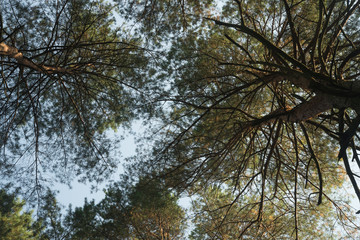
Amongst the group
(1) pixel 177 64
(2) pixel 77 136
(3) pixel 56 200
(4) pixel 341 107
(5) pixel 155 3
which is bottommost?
(4) pixel 341 107

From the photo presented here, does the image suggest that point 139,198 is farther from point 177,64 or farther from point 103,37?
point 103,37

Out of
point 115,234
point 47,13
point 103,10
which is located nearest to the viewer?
point 47,13

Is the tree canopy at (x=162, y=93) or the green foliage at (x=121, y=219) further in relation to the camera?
the green foliage at (x=121, y=219)

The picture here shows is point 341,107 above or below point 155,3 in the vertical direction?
below

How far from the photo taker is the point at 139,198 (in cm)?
558

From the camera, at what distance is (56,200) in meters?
5.11

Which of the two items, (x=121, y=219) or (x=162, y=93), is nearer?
(x=162, y=93)

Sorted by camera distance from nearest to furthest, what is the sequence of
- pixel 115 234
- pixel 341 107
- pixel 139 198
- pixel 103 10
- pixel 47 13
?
pixel 341 107, pixel 47 13, pixel 103 10, pixel 139 198, pixel 115 234

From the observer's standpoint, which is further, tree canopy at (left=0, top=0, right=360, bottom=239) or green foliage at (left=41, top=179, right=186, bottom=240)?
green foliage at (left=41, top=179, right=186, bottom=240)

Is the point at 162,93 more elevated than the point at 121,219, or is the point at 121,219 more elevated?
the point at 162,93

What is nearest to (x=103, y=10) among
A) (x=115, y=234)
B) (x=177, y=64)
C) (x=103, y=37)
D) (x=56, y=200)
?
(x=103, y=37)

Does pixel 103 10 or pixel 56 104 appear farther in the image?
pixel 56 104

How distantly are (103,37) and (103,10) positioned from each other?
21.9 inches

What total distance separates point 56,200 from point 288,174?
4.32 meters
